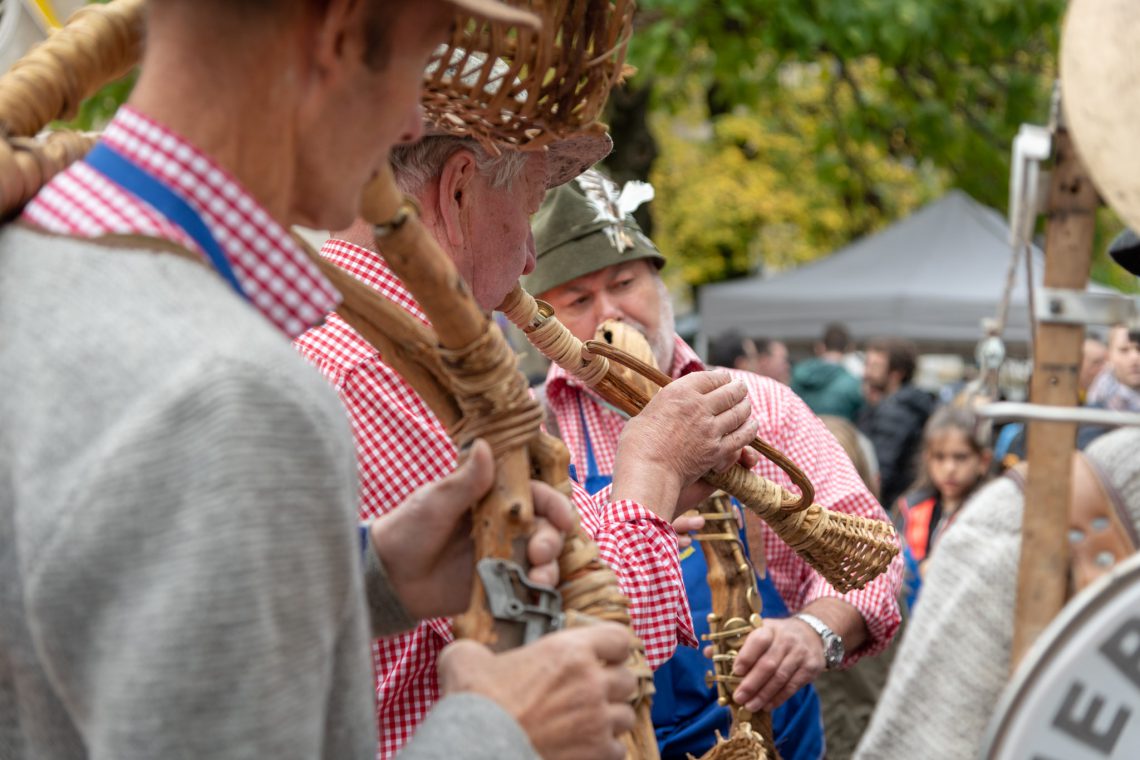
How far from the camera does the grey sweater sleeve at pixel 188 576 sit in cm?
108

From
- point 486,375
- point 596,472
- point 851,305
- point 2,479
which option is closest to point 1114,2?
point 486,375

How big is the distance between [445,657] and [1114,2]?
3.25 feet

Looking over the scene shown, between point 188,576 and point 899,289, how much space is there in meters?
11.8

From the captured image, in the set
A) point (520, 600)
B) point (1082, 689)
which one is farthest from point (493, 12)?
point (1082, 689)

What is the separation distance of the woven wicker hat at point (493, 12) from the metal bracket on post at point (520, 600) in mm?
563

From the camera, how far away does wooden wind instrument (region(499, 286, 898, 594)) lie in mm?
2414

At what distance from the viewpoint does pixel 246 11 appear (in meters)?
1.24

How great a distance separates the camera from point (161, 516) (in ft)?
3.56

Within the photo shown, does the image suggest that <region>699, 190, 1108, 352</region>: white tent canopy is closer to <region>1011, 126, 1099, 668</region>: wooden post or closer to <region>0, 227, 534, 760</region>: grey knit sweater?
<region>1011, 126, 1099, 668</region>: wooden post

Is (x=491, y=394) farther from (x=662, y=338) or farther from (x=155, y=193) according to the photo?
(x=662, y=338)

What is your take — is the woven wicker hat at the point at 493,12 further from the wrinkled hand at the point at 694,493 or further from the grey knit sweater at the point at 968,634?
the wrinkled hand at the point at 694,493

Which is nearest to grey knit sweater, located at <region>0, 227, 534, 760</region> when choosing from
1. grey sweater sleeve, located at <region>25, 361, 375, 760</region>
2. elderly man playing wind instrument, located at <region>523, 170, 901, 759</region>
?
grey sweater sleeve, located at <region>25, 361, 375, 760</region>

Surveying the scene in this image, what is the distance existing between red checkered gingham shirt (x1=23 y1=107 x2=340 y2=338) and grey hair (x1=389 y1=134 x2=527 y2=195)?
872mm

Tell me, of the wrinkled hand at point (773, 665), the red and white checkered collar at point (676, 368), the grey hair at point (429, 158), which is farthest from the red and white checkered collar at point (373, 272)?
the red and white checkered collar at point (676, 368)
